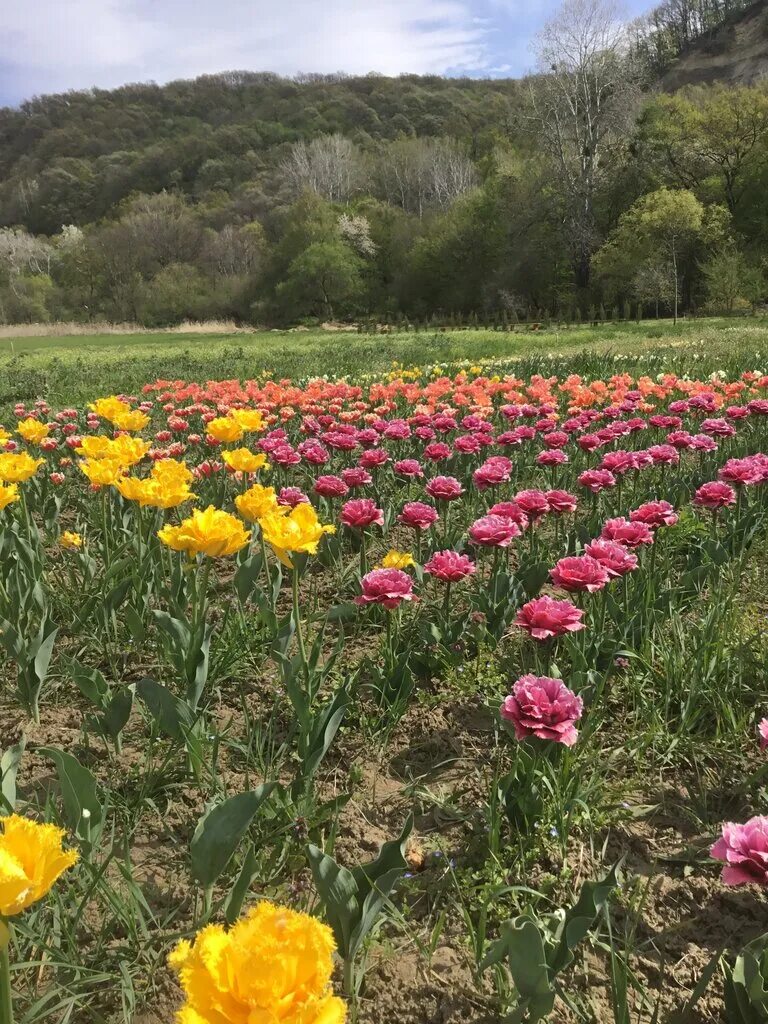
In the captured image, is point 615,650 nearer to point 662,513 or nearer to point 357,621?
point 662,513

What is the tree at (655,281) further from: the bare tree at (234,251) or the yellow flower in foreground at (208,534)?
the bare tree at (234,251)

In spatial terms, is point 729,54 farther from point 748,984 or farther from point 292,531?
point 748,984

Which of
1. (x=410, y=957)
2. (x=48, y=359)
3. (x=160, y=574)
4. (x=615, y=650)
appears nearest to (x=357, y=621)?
(x=160, y=574)

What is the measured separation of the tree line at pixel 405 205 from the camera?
3300cm

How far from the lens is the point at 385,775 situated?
197cm

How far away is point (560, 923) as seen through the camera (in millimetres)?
1359

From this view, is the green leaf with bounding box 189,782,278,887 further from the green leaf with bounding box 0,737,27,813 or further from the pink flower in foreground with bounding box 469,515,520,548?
the pink flower in foreground with bounding box 469,515,520,548

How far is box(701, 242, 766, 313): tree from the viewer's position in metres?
28.1

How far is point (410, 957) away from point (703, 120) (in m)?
42.4

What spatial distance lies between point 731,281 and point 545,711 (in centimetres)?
3162

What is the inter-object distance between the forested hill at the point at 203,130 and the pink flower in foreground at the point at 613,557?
7544 centimetres

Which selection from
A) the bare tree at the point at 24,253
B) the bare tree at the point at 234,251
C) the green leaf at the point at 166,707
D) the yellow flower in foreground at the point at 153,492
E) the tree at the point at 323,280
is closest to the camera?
the green leaf at the point at 166,707

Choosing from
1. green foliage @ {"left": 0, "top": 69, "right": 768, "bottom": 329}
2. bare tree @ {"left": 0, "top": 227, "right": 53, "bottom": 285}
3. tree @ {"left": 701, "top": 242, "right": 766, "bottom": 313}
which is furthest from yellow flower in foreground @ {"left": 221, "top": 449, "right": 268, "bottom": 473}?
bare tree @ {"left": 0, "top": 227, "right": 53, "bottom": 285}

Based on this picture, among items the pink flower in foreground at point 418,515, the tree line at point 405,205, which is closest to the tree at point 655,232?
the tree line at point 405,205
